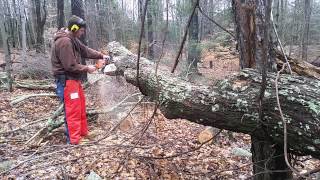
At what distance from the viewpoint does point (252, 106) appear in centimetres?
257

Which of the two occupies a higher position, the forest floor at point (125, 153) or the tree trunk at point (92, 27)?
the tree trunk at point (92, 27)

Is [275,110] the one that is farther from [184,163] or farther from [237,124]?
[184,163]

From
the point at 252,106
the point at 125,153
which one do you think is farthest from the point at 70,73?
the point at 252,106

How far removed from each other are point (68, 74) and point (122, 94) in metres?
3.20

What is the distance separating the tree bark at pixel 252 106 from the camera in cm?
234

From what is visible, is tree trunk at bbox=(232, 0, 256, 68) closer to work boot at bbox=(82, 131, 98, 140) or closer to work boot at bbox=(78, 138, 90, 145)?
work boot at bbox=(78, 138, 90, 145)

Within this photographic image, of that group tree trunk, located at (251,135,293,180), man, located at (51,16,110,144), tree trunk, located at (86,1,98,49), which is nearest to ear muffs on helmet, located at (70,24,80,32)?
man, located at (51,16,110,144)

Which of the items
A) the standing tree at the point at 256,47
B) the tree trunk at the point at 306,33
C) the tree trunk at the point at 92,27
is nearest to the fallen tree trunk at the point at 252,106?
the standing tree at the point at 256,47

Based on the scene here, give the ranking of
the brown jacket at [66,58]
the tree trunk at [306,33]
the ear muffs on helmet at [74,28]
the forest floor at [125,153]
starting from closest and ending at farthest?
the forest floor at [125,153], the brown jacket at [66,58], the ear muffs on helmet at [74,28], the tree trunk at [306,33]

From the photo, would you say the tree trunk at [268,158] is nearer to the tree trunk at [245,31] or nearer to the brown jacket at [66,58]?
the tree trunk at [245,31]

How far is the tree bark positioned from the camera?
2.34 metres

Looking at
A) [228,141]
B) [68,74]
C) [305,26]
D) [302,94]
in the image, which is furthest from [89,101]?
[305,26]

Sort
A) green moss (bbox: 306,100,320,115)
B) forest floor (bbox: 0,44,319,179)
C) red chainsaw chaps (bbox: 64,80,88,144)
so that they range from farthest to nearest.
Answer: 1. red chainsaw chaps (bbox: 64,80,88,144)
2. forest floor (bbox: 0,44,319,179)
3. green moss (bbox: 306,100,320,115)

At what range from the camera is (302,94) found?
2406 millimetres
